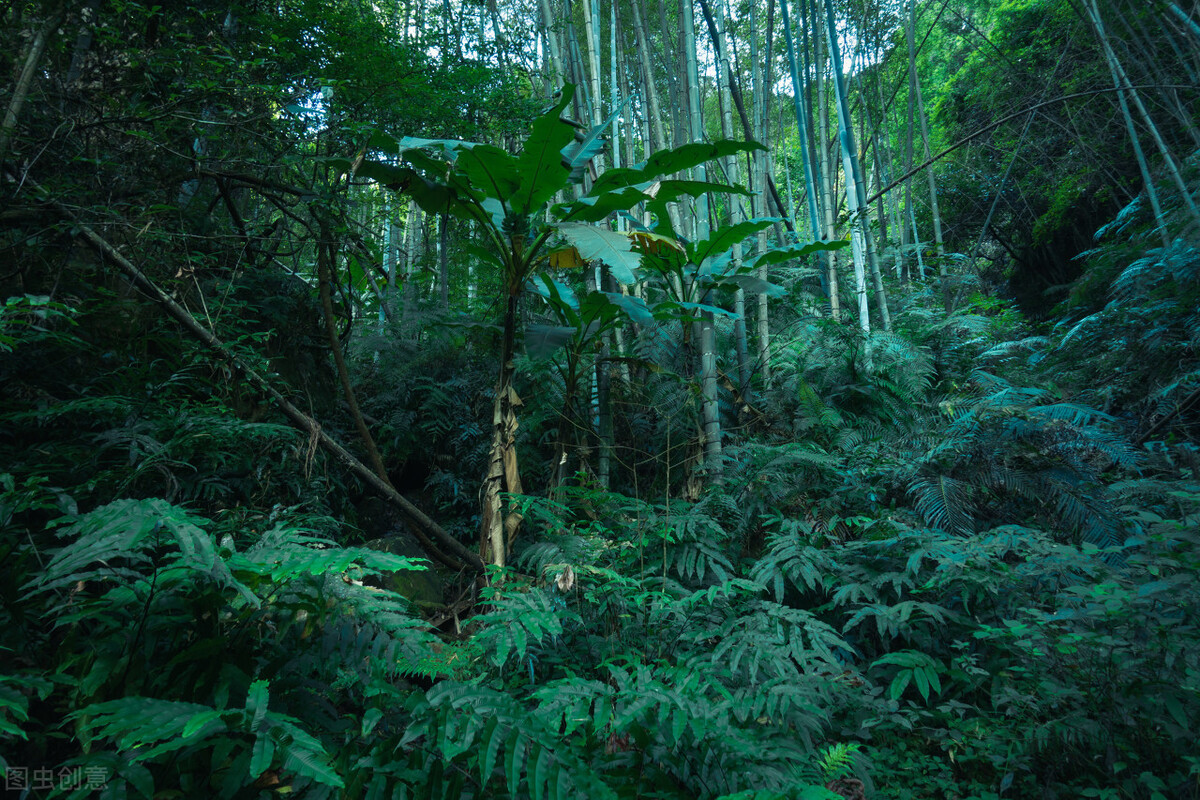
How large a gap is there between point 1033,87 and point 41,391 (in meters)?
10.4

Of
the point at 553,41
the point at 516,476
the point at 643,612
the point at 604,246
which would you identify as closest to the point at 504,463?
the point at 516,476

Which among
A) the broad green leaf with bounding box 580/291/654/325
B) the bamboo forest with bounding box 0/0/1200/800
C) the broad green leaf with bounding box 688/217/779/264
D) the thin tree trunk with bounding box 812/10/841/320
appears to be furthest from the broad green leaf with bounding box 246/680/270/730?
the thin tree trunk with bounding box 812/10/841/320

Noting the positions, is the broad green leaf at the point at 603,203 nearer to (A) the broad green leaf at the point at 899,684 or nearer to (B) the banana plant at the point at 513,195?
(B) the banana plant at the point at 513,195

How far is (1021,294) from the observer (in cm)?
867

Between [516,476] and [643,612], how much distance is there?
3.11 feet

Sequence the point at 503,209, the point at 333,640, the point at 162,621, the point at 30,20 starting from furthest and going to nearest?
1. the point at 503,209
2. the point at 30,20
3. the point at 333,640
4. the point at 162,621

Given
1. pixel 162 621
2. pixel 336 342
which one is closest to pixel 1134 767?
pixel 162 621

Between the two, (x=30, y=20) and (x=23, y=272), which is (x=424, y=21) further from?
(x=23, y=272)

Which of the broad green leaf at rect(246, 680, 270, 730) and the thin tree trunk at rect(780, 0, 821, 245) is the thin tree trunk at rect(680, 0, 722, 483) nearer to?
the thin tree trunk at rect(780, 0, 821, 245)

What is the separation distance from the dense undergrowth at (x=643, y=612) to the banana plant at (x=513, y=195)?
31 cm

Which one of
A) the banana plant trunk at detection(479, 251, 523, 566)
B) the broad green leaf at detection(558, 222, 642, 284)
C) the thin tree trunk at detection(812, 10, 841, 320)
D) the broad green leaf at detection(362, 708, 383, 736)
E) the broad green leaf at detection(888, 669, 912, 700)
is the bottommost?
the broad green leaf at detection(888, 669, 912, 700)

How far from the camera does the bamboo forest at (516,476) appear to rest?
3.97 ft

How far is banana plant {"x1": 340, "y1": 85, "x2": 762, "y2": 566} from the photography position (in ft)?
8.29

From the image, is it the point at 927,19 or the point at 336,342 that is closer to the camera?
the point at 336,342
